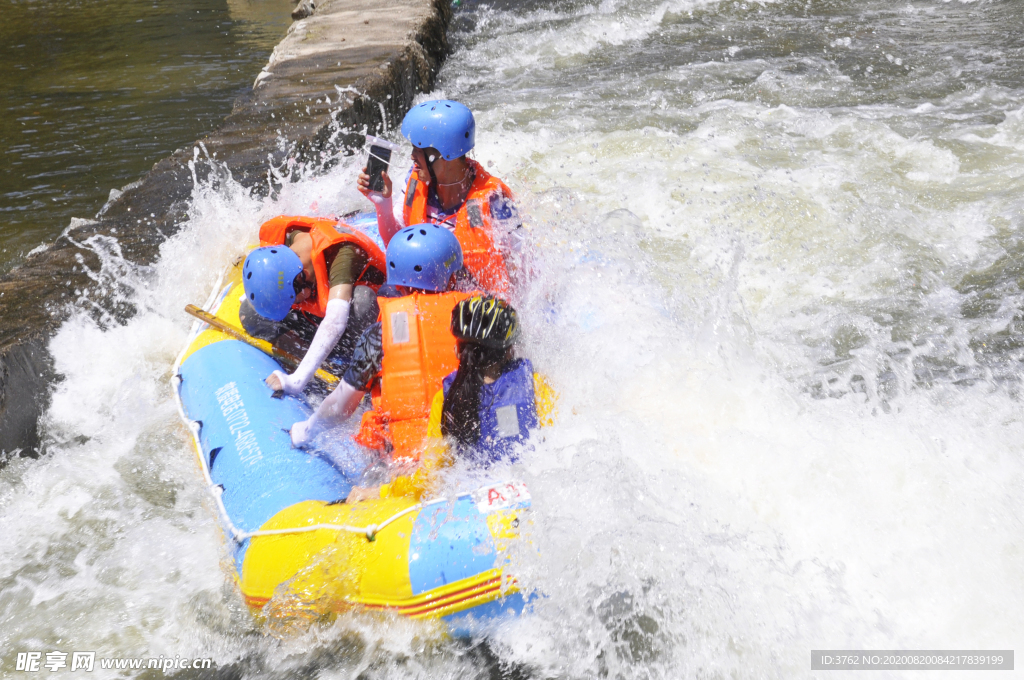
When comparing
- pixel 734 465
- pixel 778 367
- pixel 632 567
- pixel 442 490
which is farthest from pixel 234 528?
pixel 778 367

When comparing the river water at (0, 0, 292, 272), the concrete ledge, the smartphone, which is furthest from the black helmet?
the river water at (0, 0, 292, 272)

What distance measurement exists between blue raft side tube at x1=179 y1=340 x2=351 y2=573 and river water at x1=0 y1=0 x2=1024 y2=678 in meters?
0.34

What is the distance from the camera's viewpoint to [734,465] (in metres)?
3.22

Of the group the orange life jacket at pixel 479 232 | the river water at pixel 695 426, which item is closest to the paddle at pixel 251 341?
the river water at pixel 695 426

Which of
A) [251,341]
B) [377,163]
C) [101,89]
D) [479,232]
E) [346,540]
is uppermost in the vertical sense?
[377,163]

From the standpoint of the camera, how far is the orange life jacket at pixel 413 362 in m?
3.12

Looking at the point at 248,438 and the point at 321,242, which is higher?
the point at 321,242

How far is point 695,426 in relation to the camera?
3.42 metres

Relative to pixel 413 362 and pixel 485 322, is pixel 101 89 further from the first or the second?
pixel 485 322

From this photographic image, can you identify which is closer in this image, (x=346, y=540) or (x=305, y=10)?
(x=346, y=540)

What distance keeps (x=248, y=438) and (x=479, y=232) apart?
61.5 inches

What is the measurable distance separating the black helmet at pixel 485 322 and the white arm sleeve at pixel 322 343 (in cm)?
96

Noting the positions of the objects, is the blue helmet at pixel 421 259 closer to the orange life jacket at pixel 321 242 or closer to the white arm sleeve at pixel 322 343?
the white arm sleeve at pixel 322 343

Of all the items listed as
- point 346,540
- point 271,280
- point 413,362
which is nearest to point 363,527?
point 346,540
